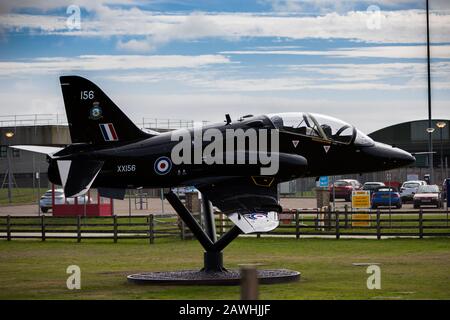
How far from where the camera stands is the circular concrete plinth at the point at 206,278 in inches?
1017

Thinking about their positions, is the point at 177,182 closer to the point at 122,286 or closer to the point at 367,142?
the point at 122,286

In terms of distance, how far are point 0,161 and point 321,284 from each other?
69358 mm

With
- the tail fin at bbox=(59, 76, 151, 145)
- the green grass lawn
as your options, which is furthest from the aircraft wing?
the tail fin at bbox=(59, 76, 151, 145)

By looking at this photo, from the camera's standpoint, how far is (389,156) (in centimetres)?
2794

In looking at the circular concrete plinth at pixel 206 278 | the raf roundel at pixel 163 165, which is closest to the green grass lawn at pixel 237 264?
the circular concrete plinth at pixel 206 278

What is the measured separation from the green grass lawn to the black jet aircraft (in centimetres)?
244

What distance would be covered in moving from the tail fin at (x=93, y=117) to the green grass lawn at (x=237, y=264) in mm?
3635

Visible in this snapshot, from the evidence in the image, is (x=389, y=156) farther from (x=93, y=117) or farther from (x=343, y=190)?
(x=343, y=190)

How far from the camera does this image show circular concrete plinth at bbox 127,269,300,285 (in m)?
25.8

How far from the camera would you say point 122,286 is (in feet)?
85.0

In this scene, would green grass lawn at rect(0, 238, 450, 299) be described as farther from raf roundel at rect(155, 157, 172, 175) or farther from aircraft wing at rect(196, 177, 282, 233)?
raf roundel at rect(155, 157, 172, 175)
